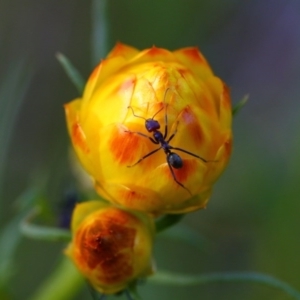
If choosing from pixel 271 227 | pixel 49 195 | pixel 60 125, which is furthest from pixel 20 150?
pixel 271 227

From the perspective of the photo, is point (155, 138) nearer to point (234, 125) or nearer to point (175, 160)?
point (175, 160)

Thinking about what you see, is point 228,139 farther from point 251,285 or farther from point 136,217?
point 251,285

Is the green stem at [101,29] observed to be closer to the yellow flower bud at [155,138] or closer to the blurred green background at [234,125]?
the yellow flower bud at [155,138]

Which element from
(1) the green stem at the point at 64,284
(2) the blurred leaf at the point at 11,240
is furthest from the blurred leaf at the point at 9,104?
(1) the green stem at the point at 64,284

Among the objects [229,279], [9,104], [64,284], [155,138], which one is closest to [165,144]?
[155,138]

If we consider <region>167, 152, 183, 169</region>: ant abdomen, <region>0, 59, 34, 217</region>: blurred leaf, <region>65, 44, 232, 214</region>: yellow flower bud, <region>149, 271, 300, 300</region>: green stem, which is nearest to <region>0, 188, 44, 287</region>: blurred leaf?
<region>0, 59, 34, 217</region>: blurred leaf
